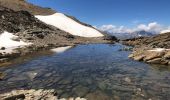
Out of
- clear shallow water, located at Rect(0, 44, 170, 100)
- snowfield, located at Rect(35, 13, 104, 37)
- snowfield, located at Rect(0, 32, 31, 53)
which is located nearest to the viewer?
clear shallow water, located at Rect(0, 44, 170, 100)

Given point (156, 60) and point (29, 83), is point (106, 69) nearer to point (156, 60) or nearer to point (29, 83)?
point (156, 60)

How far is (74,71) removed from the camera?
30.3m

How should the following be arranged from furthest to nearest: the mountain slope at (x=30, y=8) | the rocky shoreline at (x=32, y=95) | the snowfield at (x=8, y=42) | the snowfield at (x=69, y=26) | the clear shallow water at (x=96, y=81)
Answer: the mountain slope at (x=30, y=8) → the snowfield at (x=69, y=26) → the snowfield at (x=8, y=42) → the clear shallow water at (x=96, y=81) → the rocky shoreline at (x=32, y=95)

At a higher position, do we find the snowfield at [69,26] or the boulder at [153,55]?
the snowfield at [69,26]

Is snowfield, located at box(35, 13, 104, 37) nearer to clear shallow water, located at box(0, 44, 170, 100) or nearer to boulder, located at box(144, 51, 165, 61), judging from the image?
boulder, located at box(144, 51, 165, 61)

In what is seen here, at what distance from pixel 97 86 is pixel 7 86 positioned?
8.60 m

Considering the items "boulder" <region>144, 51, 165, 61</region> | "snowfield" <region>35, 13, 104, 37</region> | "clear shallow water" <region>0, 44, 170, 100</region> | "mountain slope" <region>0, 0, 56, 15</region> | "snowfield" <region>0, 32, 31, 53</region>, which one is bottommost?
"clear shallow water" <region>0, 44, 170, 100</region>

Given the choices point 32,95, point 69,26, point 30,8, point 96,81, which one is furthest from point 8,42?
point 30,8

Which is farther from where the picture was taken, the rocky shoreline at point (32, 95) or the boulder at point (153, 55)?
the boulder at point (153, 55)

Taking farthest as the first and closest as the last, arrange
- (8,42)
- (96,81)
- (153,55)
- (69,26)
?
(69,26)
(8,42)
(153,55)
(96,81)

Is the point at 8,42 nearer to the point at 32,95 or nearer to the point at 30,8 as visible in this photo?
the point at 32,95

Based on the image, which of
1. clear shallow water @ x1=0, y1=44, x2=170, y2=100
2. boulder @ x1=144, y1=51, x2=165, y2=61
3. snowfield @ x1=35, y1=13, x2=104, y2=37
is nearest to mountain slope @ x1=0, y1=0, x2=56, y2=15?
snowfield @ x1=35, y1=13, x2=104, y2=37

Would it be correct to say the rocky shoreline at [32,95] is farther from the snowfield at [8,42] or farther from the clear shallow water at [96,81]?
the snowfield at [8,42]

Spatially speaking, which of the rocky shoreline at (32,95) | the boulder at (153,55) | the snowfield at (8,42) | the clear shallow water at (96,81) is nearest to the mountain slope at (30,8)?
the snowfield at (8,42)
